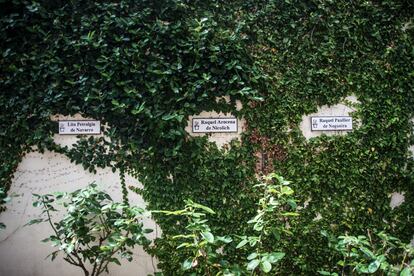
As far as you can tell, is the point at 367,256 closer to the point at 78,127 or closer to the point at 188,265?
the point at 188,265

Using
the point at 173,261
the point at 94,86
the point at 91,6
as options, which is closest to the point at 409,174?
the point at 173,261

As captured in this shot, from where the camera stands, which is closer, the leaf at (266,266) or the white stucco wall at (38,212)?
the leaf at (266,266)

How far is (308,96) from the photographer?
3.41 m

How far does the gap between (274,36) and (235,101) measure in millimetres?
806

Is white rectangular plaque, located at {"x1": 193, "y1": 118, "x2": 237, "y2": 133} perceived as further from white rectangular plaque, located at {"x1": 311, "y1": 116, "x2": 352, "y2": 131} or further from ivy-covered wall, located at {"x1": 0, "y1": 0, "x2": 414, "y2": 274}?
white rectangular plaque, located at {"x1": 311, "y1": 116, "x2": 352, "y2": 131}

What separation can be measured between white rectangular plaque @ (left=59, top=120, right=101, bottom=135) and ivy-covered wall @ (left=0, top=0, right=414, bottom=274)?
109 millimetres

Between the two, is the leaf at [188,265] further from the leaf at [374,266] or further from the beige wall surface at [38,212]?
the beige wall surface at [38,212]

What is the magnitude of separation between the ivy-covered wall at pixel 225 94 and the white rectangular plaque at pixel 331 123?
0.10m

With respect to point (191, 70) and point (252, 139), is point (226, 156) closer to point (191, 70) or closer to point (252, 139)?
point (252, 139)

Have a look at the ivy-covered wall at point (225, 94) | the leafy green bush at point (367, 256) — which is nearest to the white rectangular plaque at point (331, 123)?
the ivy-covered wall at point (225, 94)

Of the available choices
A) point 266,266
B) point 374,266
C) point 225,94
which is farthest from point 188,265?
point 225,94

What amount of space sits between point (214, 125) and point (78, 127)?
4.55ft

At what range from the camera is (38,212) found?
3.33 meters

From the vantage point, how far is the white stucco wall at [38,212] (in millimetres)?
3299
